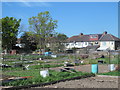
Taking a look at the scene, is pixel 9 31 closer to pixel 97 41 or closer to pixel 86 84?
pixel 97 41

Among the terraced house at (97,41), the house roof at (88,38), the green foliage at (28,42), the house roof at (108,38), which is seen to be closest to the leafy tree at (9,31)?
the green foliage at (28,42)

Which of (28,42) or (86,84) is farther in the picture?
(28,42)

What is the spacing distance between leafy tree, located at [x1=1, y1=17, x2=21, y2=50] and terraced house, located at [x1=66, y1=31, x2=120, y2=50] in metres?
15.1

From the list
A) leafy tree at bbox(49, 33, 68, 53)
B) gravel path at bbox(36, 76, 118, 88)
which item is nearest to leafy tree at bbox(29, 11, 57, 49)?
leafy tree at bbox(49, 33, 68, 53)

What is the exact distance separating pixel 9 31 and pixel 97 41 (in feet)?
83.2

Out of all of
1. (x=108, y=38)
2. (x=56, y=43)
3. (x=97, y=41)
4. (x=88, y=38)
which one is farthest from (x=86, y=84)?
(x=88, y=38)

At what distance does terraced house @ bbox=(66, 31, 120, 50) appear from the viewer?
193ft

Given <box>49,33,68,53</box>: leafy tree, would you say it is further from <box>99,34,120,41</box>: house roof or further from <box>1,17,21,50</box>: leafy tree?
<box>99,34,120,41</box>: house roof

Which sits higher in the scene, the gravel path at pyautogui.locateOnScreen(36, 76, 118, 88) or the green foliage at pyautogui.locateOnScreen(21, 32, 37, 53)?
the green foliage at pyautogui.locateOnScreen(21, 32, 37, 53)

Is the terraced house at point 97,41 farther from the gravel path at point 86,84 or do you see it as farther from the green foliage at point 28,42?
the gravel path at point 86,84

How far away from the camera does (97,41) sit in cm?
6141

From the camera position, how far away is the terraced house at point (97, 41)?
58750 millimetres

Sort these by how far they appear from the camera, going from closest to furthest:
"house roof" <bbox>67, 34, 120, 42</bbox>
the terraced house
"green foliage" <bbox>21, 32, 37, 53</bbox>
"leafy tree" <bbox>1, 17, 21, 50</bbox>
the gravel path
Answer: the gravel path, "leafy tree" <bbox>1, 17, 21, 50</bbox>, "green foliage" <bbox>21, 32, 37, 53</bbox>, the terraced house, "house roof" <bbox>67, 34, 120, 42</bbox>

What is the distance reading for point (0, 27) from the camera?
48906mm
